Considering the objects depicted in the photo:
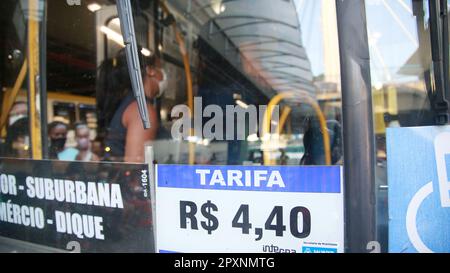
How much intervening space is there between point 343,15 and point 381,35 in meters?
0.44

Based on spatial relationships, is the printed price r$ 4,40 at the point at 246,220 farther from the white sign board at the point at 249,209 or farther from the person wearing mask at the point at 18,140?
the person wearing mask at the point at 18,140

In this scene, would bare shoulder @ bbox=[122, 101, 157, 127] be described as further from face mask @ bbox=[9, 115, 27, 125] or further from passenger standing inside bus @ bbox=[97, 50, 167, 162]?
face mask @ bbox=[9, 115, 27, 125]

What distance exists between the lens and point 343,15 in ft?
4.38

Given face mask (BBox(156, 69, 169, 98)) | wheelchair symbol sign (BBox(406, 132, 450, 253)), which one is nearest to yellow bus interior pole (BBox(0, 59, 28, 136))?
face mask (BBox(156, 69, 169, 98))

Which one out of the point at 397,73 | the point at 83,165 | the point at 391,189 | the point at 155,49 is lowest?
the point at 391,189

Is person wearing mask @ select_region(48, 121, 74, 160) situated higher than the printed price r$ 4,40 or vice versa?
person wearing mask @ select_region(48, 121, 74, 160)

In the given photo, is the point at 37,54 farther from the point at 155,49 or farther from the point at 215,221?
the point at 215,221

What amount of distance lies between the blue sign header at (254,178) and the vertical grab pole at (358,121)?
70 millimetres

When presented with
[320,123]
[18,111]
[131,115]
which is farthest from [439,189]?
[18,111]

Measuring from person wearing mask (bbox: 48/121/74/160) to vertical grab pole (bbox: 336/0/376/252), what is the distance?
4.84 feet

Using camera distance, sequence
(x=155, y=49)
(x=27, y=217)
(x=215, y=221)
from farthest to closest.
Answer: (x=155, y=49) < (x=27, y=217) < (x=215, y=221)

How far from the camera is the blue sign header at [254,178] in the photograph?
1403mm

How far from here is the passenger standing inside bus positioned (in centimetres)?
234

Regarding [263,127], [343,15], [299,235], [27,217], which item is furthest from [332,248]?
[27,217]
